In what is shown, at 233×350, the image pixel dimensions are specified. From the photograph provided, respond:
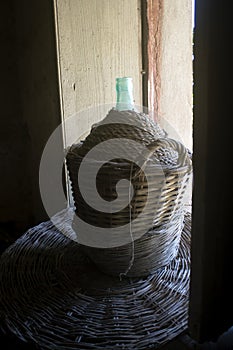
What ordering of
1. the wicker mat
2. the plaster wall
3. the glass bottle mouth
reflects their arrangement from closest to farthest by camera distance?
the wicker mat, the glass bottle mouth, the plaster wall

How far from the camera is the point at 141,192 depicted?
2.17 ft

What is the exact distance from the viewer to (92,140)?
0.73 meters

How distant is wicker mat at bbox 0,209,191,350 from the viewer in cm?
59

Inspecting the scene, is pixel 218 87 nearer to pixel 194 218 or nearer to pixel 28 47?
pixel 194 218

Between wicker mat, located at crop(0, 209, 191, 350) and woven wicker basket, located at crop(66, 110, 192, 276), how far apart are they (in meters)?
0.05

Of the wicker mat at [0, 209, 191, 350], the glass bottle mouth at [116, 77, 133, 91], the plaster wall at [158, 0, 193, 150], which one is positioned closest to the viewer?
the wicker mat at [0, 209, 191, 350]

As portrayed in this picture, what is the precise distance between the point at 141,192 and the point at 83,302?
0.24 metres

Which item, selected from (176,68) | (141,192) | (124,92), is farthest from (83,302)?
(176,68)

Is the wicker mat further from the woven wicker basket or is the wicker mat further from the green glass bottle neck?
the green glass bottle neck

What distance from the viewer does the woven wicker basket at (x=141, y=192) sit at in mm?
659

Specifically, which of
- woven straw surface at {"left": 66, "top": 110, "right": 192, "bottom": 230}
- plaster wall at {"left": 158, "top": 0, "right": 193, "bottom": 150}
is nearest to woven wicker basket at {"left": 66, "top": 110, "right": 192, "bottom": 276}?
woven straw surface at {"left": 66, "top": 110, "right": 192, "bottom": 230}

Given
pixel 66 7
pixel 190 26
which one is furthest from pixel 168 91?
pixel 66 7

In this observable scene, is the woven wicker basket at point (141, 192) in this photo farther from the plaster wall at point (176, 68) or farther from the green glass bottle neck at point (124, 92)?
the plaster wall at point (176, 68)

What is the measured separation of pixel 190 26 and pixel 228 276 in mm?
1046
